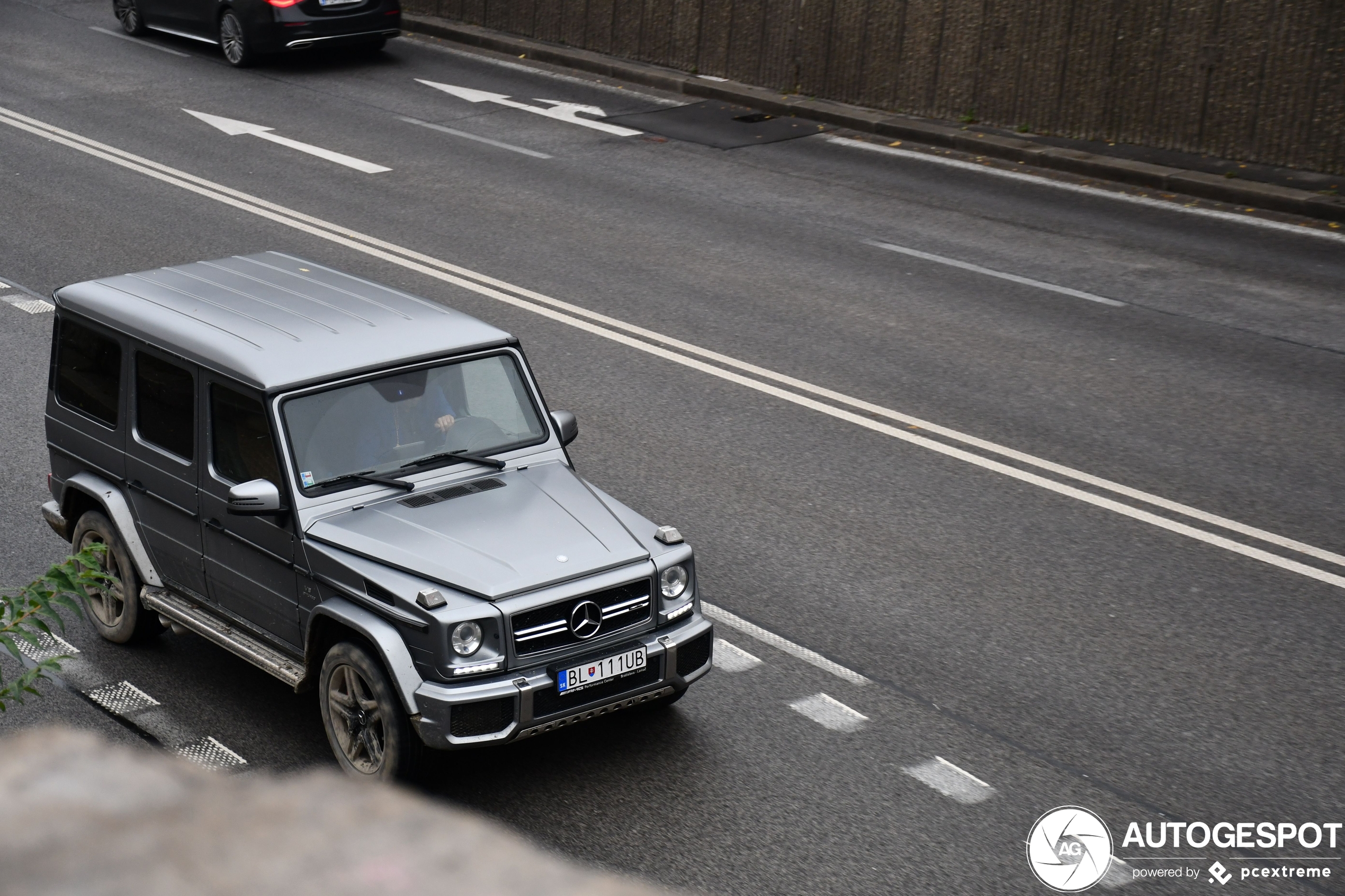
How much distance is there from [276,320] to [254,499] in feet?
3.64

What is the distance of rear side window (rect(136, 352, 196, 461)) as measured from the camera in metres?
6.58

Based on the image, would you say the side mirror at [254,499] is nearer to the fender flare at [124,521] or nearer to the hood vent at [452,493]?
the hood vent at [452,493]

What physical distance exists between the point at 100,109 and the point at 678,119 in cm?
773

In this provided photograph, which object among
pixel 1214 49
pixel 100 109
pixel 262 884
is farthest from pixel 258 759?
pixel 100 109

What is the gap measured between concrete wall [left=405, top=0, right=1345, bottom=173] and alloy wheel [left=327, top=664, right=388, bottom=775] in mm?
13628

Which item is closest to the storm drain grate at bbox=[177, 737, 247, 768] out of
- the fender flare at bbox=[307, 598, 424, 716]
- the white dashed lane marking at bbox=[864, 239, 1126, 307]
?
the fender flare at bbox=[307, 598, 424, 716]

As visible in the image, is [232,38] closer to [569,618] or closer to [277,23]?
[277,23]

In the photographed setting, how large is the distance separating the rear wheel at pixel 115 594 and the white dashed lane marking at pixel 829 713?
3.18 meters

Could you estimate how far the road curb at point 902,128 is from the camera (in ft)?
50.7

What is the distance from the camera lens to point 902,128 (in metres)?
18.6

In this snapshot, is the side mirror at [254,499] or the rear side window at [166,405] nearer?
the side mirror at [254,499]

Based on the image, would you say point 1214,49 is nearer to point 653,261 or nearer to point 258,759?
point 653,261

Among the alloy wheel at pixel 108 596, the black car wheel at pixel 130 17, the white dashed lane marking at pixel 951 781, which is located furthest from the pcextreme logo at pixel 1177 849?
the black car wheel at pixel 130 17

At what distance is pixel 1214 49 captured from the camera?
16344mm
